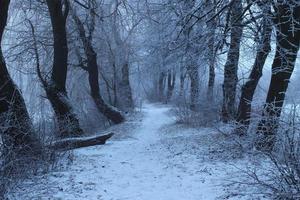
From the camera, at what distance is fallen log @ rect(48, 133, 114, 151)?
9.80 m

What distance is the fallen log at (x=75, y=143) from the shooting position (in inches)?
386

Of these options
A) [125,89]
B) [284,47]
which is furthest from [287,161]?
[125,89]

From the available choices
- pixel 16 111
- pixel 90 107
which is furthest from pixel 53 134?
pixel 90 107

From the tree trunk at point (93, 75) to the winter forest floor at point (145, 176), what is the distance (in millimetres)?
8156

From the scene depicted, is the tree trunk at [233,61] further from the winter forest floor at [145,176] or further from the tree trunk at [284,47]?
the winter forest floor at [145,176]

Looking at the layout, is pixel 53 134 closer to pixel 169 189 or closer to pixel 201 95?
pixel 169 189

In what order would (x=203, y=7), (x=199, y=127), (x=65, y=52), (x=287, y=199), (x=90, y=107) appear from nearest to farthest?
(x=287, y=199)
(x=203, y=7)
(x=65, y=52)
(x=199, y=127)
(x=90, y=107)

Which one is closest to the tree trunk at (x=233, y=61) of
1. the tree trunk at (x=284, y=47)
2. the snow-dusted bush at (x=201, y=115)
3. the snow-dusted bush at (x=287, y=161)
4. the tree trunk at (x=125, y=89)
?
the tree trunk at (x=284, y=47)

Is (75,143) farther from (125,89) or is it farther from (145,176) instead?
(125,89)

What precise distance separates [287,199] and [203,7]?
6.39m

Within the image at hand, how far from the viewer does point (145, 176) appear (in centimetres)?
869

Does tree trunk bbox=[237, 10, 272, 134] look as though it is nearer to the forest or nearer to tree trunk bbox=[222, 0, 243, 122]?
the forest

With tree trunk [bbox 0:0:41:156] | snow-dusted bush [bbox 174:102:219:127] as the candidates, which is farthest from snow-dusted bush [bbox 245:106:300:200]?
snow-dusted bush [bbox 174:102:219:127]

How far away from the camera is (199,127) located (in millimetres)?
17875
